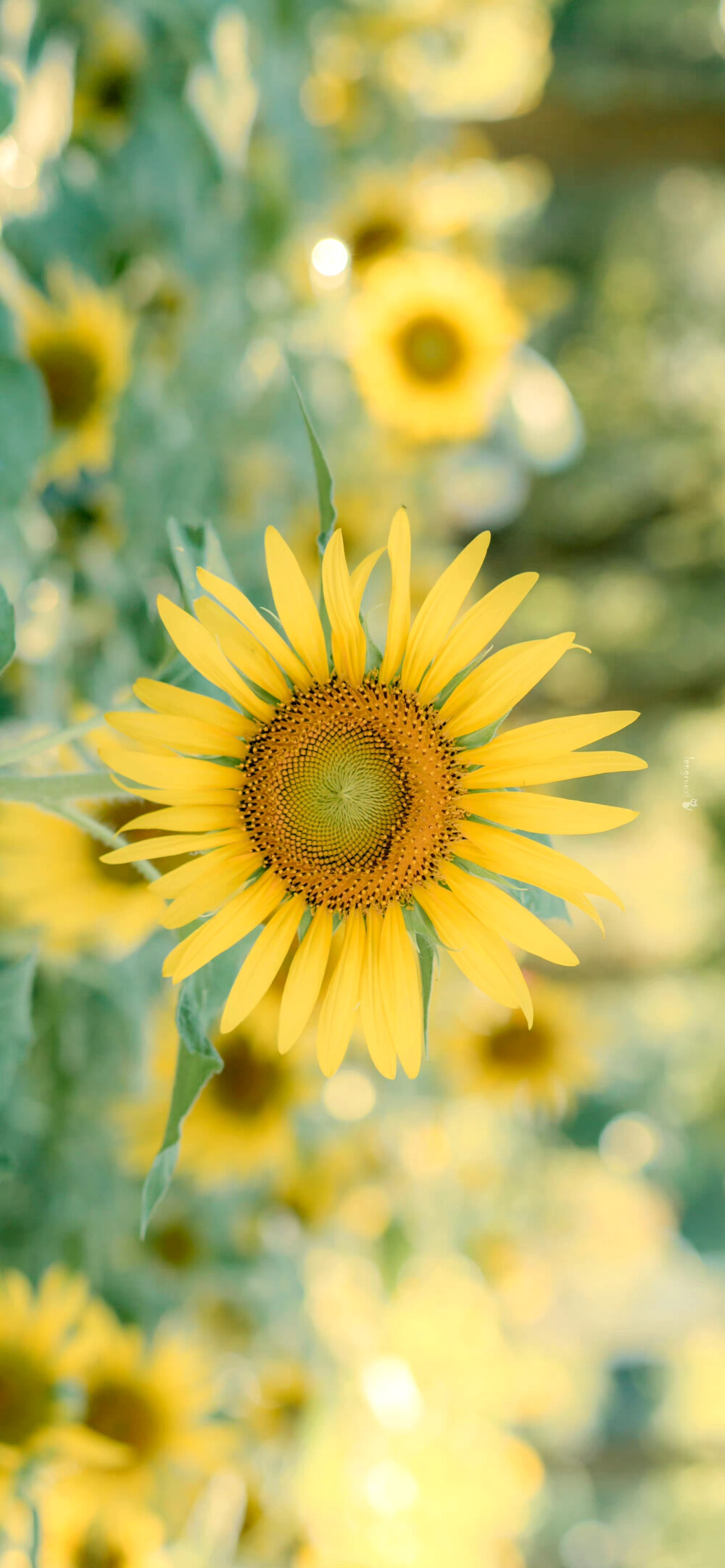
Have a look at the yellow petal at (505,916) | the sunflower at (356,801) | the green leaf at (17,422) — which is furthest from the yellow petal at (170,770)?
the green leaf at (17,422)

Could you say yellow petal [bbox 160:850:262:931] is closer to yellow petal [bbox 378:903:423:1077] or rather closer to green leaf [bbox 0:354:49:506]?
yellow petal [bbox 378:903:423:1077]

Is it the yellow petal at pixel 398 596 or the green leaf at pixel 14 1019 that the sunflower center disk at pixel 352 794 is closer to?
the yellow petal at pixel 398 596

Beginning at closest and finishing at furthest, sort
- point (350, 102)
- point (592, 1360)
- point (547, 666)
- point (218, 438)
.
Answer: point (547, 666) → point (218, 438) → point (350, 102) → point (592, 1360)

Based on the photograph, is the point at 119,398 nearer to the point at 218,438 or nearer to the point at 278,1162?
the point at 218,438

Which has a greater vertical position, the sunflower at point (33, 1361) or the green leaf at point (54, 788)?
the green leaf at point (54, 788)

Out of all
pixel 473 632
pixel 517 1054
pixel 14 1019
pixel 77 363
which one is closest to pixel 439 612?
pixel 473 632

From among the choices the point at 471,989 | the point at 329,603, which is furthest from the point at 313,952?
the point at 471,989

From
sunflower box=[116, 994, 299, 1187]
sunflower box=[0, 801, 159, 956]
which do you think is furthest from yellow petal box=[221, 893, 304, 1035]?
sunflower box=[116, 994, 299, 1187]
